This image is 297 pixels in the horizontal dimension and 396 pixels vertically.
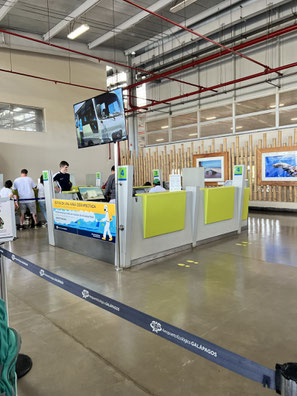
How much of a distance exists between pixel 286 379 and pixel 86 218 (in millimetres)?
4269

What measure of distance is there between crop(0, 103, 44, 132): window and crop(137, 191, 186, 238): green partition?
9130 mm

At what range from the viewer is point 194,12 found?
1041 cm

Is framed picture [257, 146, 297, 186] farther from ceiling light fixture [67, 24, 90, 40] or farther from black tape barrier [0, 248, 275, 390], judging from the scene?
black tape barrier [0, 248, 275, 390]

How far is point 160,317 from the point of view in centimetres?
279

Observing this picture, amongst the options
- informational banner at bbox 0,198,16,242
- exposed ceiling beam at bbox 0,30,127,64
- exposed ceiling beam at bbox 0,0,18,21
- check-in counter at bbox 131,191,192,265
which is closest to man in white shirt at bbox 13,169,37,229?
check-in counter at bbox 131,191,192,265

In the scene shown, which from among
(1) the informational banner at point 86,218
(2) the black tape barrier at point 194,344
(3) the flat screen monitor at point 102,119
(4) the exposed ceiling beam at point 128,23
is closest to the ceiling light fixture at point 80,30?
(4) the exposed ceiling beam at point 128,23

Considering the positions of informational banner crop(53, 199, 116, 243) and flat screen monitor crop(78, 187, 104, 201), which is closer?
informational banner crop(53, 199, 116, 243)

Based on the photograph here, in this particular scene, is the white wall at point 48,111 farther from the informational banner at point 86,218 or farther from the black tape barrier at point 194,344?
the black tape barrier at point 194,344

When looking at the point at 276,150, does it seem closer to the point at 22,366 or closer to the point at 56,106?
the point at 56,106

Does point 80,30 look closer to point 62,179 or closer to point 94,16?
point 94,16

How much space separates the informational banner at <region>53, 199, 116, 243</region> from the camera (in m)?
4.55

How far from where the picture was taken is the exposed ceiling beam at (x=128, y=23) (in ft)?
30.7

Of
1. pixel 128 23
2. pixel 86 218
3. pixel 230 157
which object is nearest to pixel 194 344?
pixel 86 218

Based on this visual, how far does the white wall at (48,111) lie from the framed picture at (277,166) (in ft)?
23.8
